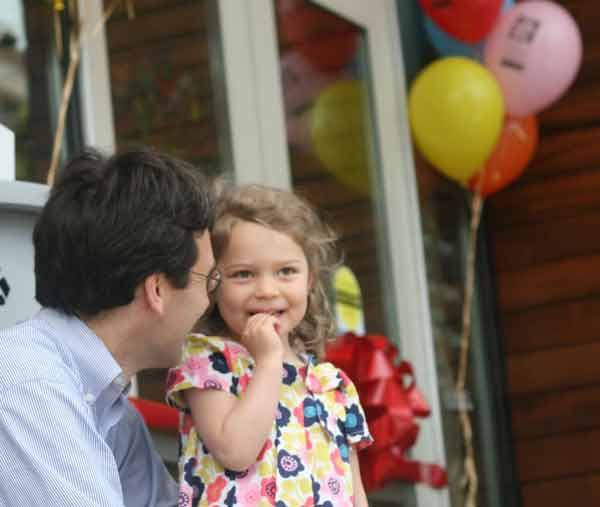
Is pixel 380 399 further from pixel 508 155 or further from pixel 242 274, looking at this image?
pixel 242 274

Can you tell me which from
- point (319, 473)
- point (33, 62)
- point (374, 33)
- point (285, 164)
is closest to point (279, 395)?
point (319, 473)

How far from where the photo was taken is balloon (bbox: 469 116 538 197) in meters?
4.18

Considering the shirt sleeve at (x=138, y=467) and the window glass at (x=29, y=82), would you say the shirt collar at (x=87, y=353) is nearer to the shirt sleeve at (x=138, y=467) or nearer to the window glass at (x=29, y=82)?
the shirt sleeve at (x=138, y=467)

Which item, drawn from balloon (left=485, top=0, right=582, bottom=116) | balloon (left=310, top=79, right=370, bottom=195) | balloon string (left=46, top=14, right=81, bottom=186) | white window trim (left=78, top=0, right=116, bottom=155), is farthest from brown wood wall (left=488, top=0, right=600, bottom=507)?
balloon string (left=46, top=14, right=81, bottom=186)

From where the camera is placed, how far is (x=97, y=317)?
1.57 metres

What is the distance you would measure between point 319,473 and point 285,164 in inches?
71.1

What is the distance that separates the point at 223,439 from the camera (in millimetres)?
1696

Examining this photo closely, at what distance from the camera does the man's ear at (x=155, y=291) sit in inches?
62.3

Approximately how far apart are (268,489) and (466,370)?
2.85 metres

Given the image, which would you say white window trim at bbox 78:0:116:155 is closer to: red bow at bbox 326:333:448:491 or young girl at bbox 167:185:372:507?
red bow at bbox 326:333:448:491

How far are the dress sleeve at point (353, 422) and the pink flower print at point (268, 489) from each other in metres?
0.15

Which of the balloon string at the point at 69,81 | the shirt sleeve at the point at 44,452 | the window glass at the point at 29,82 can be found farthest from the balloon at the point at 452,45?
the shirt sleeve at the point at 44,452

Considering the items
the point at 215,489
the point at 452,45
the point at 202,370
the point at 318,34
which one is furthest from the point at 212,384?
the point at 452,45

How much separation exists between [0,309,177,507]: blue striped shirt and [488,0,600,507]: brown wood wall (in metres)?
3.38
